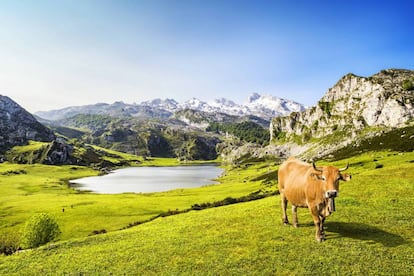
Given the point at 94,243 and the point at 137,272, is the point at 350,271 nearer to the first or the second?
the point at 137,272

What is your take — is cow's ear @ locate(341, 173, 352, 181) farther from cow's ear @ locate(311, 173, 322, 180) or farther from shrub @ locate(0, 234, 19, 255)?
shrub @ locate(0, 234, 19, 255)

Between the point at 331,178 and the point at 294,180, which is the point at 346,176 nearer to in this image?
the point at 331,178

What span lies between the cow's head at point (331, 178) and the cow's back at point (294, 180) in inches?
103

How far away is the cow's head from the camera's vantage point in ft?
55.2

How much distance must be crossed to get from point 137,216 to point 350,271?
68.8 meters

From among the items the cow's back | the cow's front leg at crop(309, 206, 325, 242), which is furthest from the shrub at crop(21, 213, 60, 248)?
the cow's front leg at crop(309, 206, 325, 242)

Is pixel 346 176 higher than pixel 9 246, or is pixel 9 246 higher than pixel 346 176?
pixel 346 176

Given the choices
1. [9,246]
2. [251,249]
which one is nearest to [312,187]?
[251,249]

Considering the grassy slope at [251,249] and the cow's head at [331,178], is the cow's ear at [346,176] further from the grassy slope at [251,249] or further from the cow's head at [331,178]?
the grassy slope at [251,249]

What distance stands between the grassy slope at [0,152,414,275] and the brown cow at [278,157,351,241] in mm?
1896

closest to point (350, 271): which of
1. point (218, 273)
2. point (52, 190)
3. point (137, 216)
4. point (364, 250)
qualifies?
point (364, 250)

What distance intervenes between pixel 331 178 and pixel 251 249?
21.7ft

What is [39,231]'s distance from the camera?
4791cm

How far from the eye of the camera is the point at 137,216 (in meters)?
78.1
